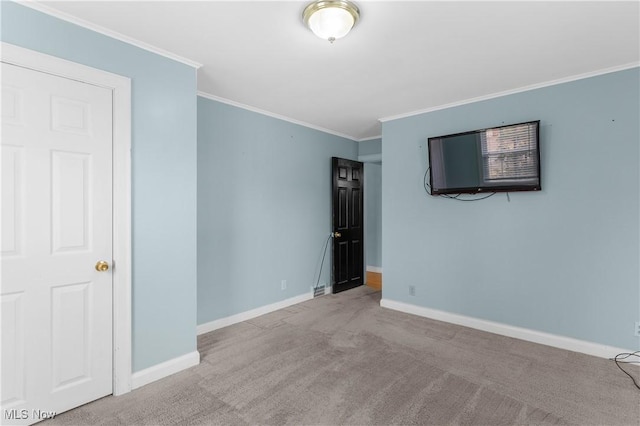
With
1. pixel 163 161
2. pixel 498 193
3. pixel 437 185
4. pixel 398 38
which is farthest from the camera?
pixel 437 185

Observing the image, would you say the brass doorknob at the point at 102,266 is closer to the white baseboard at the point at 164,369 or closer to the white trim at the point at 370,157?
the white baseboard at the point at 164,369

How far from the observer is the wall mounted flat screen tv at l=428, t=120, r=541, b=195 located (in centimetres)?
317

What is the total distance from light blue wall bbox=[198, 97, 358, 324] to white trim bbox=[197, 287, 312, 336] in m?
0.06

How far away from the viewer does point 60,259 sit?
2.08m

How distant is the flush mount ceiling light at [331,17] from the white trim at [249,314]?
3.00m

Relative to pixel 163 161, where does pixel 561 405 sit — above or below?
below

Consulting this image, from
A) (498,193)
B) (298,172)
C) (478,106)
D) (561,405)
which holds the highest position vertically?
(478,106)

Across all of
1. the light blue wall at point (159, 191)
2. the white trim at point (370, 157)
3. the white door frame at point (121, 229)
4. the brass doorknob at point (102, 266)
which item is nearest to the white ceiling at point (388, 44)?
the light blue wall at point (159, 191)

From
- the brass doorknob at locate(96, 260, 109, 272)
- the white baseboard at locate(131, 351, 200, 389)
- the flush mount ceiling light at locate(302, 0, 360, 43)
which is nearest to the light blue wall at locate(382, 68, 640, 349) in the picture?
the flush mount ceiling light at locate(302, 0, 360, 43)

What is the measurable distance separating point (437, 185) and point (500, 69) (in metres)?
1.34

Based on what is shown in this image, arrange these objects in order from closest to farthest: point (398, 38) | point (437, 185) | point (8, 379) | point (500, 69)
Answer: point (8, 379), point (398, 38), point (500, 69), point (437, 185)

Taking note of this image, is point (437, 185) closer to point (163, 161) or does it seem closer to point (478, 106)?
point (478, 106)

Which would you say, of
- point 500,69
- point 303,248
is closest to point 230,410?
point 303,248

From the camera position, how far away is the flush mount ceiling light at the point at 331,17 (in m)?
1.90
